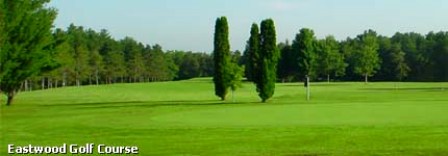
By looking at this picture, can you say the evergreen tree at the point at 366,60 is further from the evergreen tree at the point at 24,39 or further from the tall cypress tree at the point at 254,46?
the evergreen tree at the point at 24,39

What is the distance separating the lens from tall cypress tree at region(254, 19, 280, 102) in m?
53.9

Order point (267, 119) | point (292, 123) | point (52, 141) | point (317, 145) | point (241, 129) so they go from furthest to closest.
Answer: point (267, 119)
point (292, 123)
point (241, 129)
point (52, 141)
point (317, 145)

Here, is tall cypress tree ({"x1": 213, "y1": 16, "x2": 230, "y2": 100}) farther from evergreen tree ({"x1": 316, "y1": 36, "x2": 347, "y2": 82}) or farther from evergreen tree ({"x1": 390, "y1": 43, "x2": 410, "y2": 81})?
evergreen tree ({"x1": 390, "y1": 43, "x2": 410, "y2": 81})

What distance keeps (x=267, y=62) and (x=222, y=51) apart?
565 cm

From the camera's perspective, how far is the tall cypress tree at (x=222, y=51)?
57938 mm

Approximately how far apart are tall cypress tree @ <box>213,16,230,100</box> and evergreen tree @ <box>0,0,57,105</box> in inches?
549

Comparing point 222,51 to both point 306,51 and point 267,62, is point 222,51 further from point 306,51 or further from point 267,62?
point 306,51

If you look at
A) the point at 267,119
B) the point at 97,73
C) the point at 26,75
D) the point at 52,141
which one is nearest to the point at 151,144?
the point at 52,141

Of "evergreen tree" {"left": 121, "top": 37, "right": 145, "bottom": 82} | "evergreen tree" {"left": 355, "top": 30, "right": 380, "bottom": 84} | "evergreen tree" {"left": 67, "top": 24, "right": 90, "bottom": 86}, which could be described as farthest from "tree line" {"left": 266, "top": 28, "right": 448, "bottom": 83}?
"evergreen tree" {"left": 67, "top": 24, "right": 90, "bottom": 86}

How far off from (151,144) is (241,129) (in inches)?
218

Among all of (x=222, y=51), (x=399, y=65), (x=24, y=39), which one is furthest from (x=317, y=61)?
(x=24, y=39)

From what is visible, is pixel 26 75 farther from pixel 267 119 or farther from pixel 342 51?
pixel 342 51

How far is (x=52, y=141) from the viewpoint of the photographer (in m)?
19.9

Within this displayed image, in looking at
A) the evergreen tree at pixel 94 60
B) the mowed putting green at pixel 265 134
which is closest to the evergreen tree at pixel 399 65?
the evergreen tree at pixel 94 60
